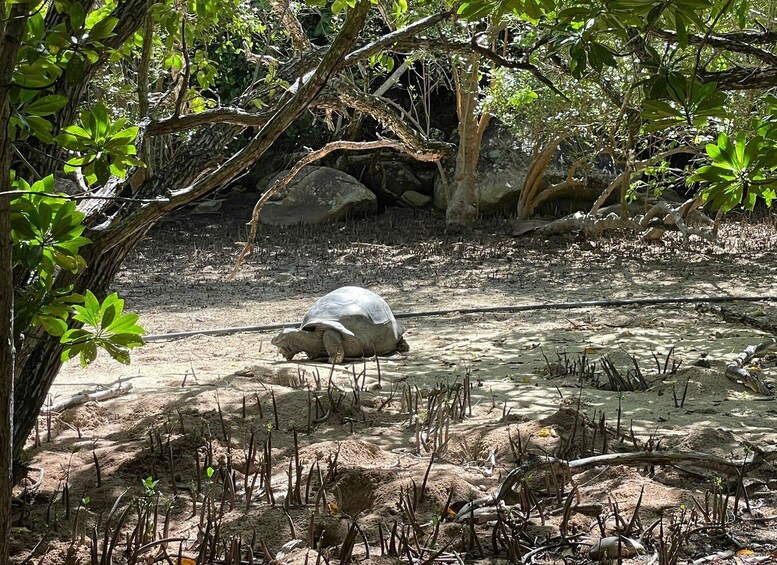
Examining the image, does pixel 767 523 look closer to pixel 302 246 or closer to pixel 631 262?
pixel 631 262

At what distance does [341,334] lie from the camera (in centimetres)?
673

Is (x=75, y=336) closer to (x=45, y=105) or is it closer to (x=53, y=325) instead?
(x=53, y=325)

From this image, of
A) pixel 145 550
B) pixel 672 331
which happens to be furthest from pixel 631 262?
pixel 145 550

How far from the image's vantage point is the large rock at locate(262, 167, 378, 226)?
15.8 m

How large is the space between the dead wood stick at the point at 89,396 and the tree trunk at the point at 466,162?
9.67 m

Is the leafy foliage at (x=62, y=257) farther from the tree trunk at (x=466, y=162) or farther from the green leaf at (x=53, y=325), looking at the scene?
the tree trunk at (x=466, y=162)

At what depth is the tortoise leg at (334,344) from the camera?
6.69 meters

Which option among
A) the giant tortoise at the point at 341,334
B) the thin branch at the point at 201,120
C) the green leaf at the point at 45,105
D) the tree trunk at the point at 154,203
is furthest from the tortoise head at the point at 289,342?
the green leaf at the point at 45,105

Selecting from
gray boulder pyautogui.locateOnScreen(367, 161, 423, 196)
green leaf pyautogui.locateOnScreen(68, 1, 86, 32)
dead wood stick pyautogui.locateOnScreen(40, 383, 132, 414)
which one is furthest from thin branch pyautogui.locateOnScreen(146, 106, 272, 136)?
gray boulder pyautogui.locateOnScreen(367, 161, 423, 196)

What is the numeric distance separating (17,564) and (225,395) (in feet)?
6.38

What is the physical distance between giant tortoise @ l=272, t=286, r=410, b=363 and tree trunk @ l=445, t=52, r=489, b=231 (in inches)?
291

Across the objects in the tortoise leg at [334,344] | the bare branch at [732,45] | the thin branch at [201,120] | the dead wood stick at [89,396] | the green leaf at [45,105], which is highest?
the bare branch at [732,45]

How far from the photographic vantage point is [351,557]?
263cm

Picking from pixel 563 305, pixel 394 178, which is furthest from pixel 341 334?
pixel 394 178
